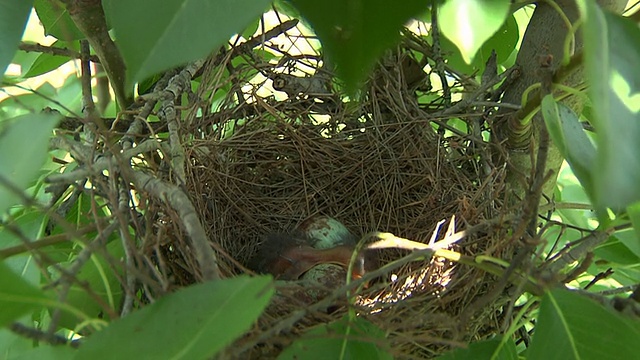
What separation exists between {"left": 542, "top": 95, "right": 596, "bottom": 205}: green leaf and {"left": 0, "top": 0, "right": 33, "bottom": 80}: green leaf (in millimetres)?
450

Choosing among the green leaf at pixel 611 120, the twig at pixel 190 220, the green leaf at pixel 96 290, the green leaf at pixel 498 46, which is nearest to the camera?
the green leaf at pixel 611 120

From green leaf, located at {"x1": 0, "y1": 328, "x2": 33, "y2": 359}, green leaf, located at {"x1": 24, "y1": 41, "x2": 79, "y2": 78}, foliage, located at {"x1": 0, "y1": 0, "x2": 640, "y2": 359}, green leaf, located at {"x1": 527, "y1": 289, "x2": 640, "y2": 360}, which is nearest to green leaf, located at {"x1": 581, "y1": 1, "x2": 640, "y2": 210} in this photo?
foliage, located at {"x1": 0, "y1": 0, "x2": 640, "y2": 359}

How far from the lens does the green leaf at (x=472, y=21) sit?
423 millimetres

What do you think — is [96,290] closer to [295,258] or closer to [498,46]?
[295,258]

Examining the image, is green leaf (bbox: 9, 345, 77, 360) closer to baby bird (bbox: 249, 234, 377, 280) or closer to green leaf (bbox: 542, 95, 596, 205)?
green leaf (bbox: 542, 95, 596, 205)

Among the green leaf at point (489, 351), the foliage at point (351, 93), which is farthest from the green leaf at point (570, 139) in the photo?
the green leaf at point (489, 351)

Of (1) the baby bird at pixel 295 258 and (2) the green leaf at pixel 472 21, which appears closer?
(2) the green leaf at pixel 472 21

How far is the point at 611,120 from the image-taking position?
0.36m

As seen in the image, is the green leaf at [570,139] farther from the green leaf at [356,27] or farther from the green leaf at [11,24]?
the green leaf at [11,24]

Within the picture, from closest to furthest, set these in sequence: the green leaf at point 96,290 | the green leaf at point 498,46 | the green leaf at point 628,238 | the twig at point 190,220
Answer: the twig at point 190,220
the green leaf at point 96,290
the green leaf at point 628,238
the green leaf at point 498,46

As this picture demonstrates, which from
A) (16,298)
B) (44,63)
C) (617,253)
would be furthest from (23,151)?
(617,253)

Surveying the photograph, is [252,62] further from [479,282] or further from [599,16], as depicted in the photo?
[599,16]

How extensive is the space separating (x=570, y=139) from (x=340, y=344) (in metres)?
0.27

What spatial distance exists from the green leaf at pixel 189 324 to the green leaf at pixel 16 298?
3.8 inches
